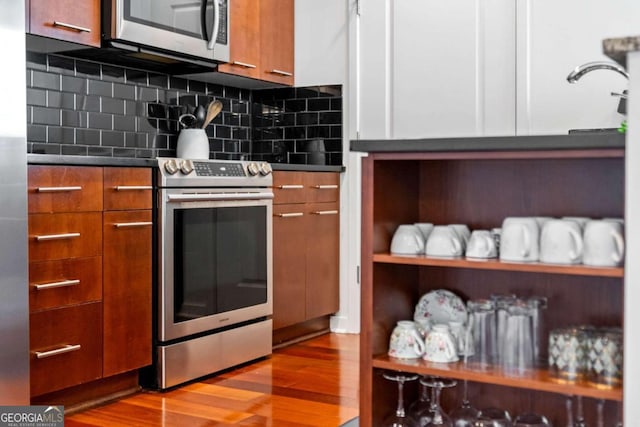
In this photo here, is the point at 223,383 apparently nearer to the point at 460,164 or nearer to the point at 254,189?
the point at 254,189

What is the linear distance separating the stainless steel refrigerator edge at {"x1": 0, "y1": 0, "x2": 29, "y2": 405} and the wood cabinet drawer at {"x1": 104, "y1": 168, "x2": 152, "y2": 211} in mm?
460

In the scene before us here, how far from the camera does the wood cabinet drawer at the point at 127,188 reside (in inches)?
119

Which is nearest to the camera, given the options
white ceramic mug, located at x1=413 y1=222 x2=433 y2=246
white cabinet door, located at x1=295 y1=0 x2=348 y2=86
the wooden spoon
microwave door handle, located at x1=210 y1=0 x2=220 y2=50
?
white ceramic mug, located at x1=413 y1=222 x2=433 y2=246

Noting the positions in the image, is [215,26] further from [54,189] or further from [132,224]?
[54,189]

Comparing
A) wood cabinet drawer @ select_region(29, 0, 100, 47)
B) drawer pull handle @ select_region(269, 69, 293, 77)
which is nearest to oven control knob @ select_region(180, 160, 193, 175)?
wood cabinet drawer @ select_region(29, 0, 100, 47)

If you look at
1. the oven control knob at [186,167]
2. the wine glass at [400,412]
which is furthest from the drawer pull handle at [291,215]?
the wine glass at [400,412]

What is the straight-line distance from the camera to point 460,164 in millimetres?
2117

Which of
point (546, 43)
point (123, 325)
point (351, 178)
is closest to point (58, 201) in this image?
point (123, 325)

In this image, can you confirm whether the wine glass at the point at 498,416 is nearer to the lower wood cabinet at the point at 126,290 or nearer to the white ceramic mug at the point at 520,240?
the white ceramic mug at the point at 520,240

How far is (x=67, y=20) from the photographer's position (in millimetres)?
3168

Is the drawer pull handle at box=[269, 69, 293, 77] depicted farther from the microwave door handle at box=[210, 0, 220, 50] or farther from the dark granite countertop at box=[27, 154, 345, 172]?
the dark granite countertop at box=[27, 154, 345, 172]

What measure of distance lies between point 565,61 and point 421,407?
97.3 inches

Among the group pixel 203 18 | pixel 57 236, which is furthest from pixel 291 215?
pixel 57 236

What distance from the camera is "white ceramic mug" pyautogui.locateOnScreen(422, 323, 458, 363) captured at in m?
1.96
